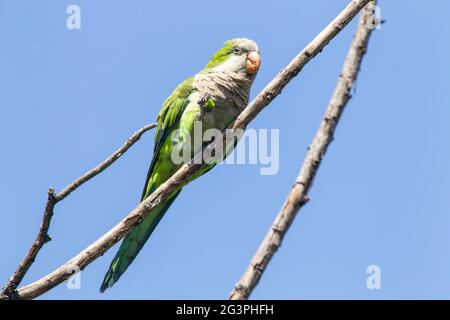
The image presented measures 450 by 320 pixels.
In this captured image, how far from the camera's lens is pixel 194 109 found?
22.6 ft

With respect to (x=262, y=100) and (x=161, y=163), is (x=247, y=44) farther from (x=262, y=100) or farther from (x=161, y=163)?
(x=262, y=100)

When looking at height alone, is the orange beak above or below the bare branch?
above

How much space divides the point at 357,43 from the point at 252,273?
1.02 meters

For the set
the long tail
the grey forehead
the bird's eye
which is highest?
the grey forehead

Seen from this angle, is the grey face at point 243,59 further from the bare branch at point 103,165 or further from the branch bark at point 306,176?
the branch bark at point 306,176

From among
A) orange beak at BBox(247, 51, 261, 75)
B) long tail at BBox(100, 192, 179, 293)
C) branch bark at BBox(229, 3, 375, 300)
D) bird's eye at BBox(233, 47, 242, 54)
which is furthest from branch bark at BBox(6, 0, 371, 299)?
bird's eye at BBox(233, 47, 242, 54)

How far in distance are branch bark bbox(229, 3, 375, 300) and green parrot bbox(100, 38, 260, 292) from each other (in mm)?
4171

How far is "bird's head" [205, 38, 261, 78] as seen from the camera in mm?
7414

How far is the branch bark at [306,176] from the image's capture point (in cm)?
234

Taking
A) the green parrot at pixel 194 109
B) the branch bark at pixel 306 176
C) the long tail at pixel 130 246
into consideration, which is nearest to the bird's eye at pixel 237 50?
the green parrot at pixel 194 109

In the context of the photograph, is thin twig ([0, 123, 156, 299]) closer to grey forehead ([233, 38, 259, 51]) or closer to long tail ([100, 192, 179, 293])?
long tail ([100, 192, 179, 293])

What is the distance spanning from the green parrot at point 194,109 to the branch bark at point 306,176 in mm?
4171
